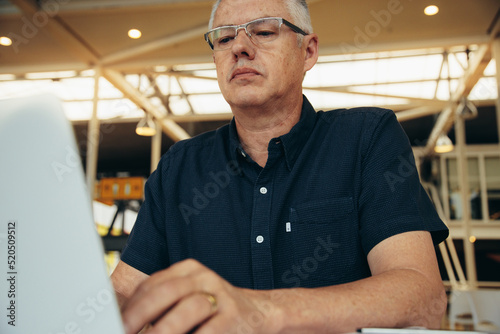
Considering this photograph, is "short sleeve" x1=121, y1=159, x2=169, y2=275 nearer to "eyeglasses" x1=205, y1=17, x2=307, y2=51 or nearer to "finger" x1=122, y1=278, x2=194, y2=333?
"eyeglasses" x1=205, y1=17, x2=307, y2=51

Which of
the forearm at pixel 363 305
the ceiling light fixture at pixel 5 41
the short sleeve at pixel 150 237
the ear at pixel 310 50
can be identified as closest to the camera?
the forearm at pixel 363 305

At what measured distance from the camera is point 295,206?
3.99 ft

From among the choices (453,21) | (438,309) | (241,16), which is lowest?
(438,309)

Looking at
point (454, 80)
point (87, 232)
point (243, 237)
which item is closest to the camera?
point (87, 232)

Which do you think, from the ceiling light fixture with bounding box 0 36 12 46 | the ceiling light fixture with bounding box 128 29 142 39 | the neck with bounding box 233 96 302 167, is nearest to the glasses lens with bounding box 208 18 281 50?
the neck with bounding box 233 96 302 167

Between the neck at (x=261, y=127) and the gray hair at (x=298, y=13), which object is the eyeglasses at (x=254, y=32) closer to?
the gray hair at (x=298, y=13)

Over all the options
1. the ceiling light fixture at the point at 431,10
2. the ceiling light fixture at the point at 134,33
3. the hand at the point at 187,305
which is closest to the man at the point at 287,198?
the hand at the point at 187,305

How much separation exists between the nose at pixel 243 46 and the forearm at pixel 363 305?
2.56 ft

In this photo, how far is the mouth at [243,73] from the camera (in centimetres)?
132

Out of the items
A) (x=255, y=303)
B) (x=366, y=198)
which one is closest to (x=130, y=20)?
(x=366, y=198)

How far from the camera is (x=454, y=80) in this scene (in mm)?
12008

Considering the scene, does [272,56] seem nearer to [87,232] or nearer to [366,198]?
[366,198]

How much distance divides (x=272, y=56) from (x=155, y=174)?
0.52 m

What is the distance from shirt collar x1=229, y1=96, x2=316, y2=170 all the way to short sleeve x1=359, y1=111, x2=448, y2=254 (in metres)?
0.19
